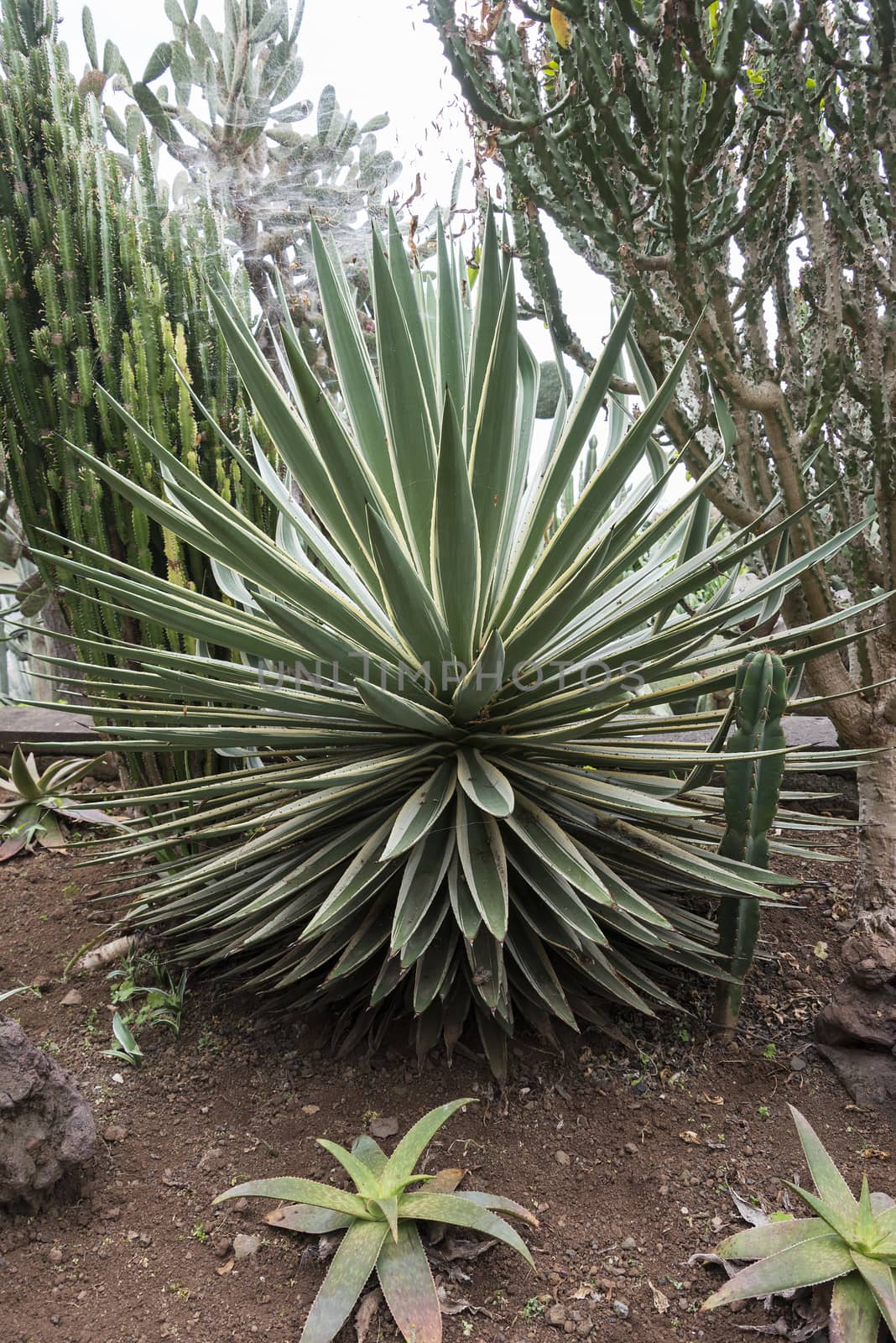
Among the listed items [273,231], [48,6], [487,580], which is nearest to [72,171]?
[48,6]

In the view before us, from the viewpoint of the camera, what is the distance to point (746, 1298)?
4.13ft

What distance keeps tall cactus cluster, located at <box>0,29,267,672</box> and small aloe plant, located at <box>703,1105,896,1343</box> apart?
6.22 ft

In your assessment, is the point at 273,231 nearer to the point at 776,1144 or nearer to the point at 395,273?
the point at 395,273

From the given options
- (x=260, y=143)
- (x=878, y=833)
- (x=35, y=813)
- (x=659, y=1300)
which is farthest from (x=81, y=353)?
(x=260, y=143)

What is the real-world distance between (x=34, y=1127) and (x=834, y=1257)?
114cm

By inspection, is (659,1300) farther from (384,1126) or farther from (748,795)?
(748,795)

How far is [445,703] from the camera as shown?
182 cm

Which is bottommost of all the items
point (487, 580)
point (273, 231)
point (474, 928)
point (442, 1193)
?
point (442, 1193)

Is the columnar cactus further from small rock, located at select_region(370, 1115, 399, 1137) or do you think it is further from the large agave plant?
small rock, located at select_region(370, 1115, 399, 1137)

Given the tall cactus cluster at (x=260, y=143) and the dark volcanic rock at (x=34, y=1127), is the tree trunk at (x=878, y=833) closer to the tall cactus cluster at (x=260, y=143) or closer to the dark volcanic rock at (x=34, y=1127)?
the dark volcanic rock at (x=34, y=1127)

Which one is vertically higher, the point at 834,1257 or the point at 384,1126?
the point at 834,1257

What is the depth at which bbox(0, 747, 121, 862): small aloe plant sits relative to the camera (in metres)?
2.80

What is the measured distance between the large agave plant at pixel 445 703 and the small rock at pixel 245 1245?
0.41 meters

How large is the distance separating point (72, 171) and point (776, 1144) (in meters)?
2.83
